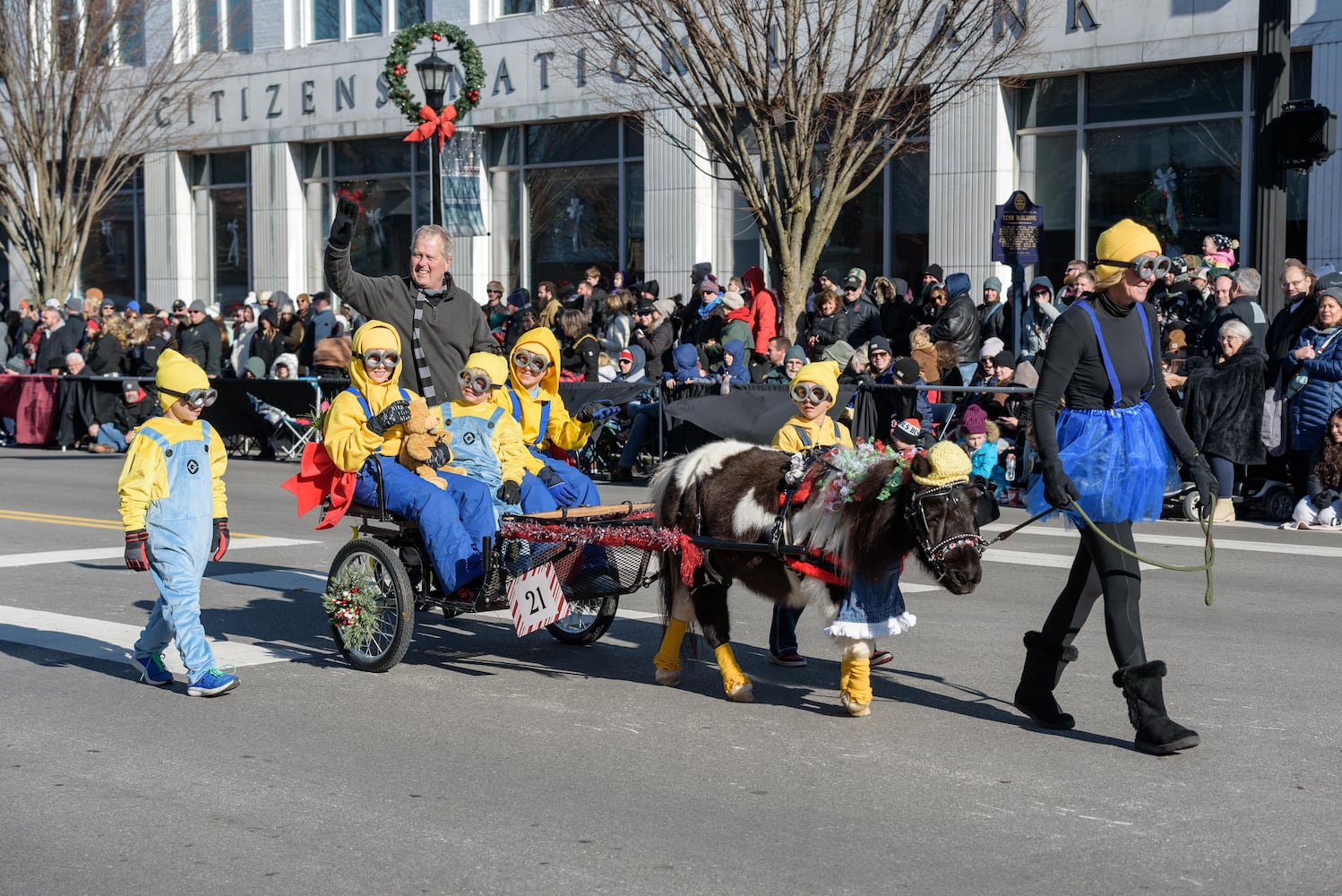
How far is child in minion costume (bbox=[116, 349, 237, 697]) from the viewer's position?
7.34 metres

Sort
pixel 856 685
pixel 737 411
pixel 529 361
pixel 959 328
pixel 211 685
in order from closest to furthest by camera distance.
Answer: pixel 856 685
pixel 211 685
pixel 529 361
pixel 737 411
pixel 959 328

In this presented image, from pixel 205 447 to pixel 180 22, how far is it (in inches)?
1022

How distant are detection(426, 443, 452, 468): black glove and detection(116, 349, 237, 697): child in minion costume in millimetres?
1047

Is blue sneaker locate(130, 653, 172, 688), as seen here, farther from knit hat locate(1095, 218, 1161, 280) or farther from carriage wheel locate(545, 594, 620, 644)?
knit hat locate(1095, 218, 1161, 280)

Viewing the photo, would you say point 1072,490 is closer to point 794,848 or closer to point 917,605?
point 794,848

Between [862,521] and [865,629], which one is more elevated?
[862,521]

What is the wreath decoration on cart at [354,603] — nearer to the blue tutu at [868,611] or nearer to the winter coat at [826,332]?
the blue tutu at [868,611]

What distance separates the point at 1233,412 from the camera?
14.0 m

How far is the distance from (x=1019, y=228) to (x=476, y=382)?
1246cm

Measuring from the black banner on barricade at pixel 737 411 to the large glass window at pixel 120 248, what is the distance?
20754mm

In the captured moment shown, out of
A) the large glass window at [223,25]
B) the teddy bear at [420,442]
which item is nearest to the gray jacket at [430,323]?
the teddy bear at [420,442]

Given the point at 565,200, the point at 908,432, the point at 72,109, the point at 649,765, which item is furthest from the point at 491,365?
the point at 72,109

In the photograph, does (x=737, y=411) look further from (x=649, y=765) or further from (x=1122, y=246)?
(x=649, y=765)

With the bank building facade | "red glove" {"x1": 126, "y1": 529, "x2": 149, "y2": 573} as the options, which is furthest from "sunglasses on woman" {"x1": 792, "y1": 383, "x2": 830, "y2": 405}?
the bank building facade
